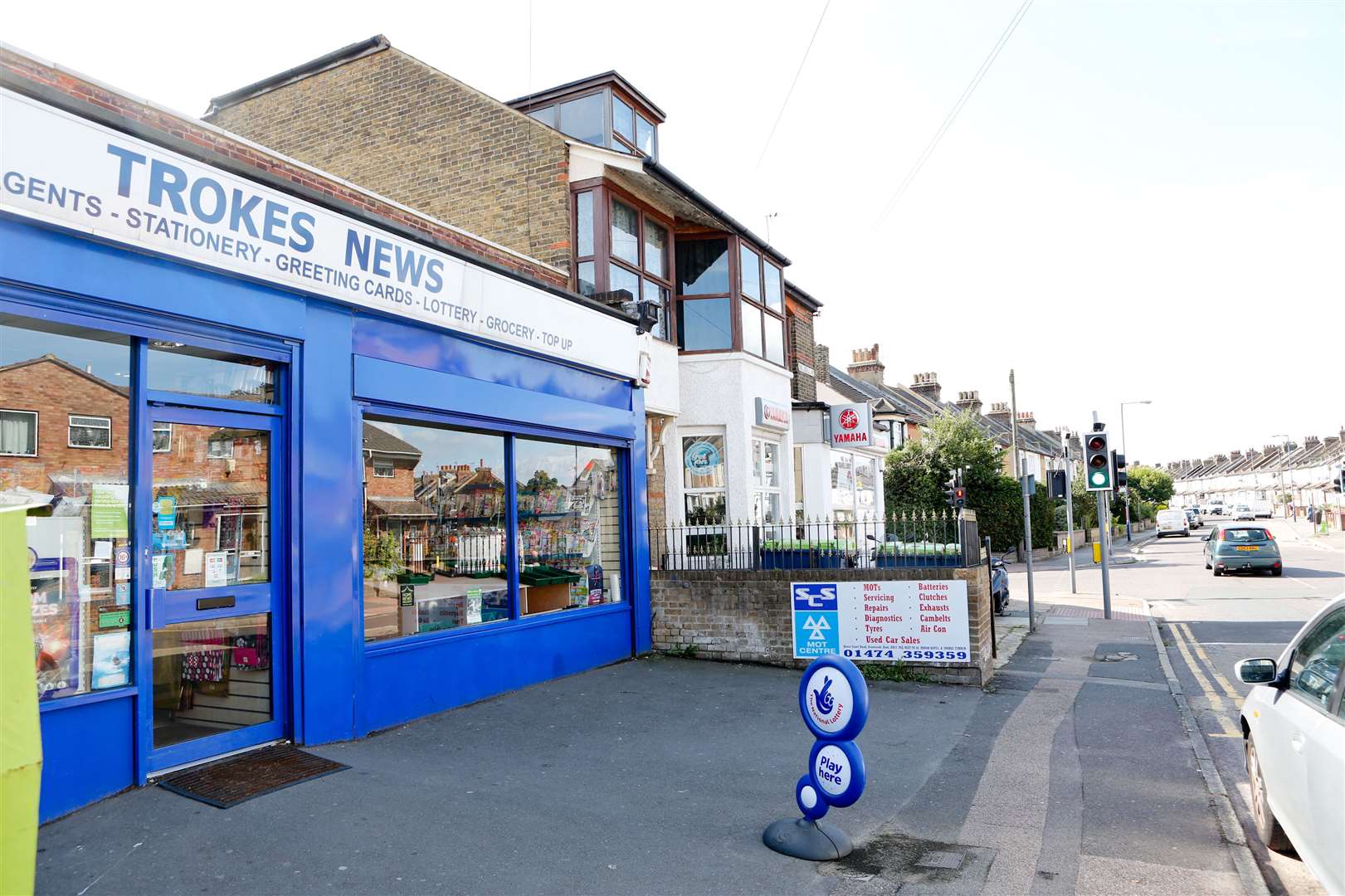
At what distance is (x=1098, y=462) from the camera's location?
17000 mm

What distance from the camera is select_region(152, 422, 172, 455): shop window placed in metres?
5.79

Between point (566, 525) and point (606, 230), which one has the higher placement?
point (606, 230)

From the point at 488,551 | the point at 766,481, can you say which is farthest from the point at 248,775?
the point at 766,481

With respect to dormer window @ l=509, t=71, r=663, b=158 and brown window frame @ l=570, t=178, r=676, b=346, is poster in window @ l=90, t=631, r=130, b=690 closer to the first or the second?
brown window frame @ l=570, t=178, r=676, b=346

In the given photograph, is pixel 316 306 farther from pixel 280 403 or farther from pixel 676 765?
pixel 676 765

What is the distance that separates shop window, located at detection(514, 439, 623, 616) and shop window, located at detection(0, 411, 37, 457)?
4.63m

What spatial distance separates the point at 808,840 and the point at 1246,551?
2520 cm

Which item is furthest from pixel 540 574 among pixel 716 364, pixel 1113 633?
pixel 1113 633

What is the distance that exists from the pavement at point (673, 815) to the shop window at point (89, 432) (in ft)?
7.08

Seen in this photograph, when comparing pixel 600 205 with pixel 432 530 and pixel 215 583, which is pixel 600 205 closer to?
pixel 432 530

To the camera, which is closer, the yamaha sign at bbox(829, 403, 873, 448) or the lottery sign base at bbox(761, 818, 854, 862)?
the lottery sign base at bbox(761, 818, 854, 862)

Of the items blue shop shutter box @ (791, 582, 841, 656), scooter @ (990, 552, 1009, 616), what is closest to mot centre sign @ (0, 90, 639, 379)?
blue shop shutter box @ (791, 582, 841, 656)

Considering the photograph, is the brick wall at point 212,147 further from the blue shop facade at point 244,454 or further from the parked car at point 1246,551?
the parked car at point 1246,551

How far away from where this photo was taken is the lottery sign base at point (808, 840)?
4695mm
